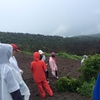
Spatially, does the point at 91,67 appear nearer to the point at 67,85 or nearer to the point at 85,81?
the point at 85,81

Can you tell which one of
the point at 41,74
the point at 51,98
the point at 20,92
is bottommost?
the point at 51,98

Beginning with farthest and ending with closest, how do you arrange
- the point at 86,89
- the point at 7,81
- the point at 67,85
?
the point at 67,85, the point at 86,89, the point at 7,81

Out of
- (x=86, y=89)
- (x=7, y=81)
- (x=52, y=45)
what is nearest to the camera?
(x=7, y=81)

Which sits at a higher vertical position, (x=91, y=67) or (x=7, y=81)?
(x=7, y=81)

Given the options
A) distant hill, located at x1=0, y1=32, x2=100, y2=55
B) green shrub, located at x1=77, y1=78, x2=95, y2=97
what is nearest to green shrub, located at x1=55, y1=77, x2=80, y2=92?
green shrub, located at x1=77, y1=78, x2=95, y2=97

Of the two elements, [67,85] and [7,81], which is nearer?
[7,81]

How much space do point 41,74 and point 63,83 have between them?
35.8 inches

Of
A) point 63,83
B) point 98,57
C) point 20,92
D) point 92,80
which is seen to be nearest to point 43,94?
point 63,83

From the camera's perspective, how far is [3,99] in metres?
3.11

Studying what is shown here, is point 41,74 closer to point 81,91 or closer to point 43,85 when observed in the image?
point 43,85

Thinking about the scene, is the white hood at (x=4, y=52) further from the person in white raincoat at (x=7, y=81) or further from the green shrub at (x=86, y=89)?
the green shrub at (x=86, y=89)

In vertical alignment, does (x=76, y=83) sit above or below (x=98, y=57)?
below

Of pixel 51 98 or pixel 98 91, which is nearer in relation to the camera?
pixel 98 91

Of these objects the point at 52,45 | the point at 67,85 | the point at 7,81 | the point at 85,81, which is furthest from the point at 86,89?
the point at 52,45
